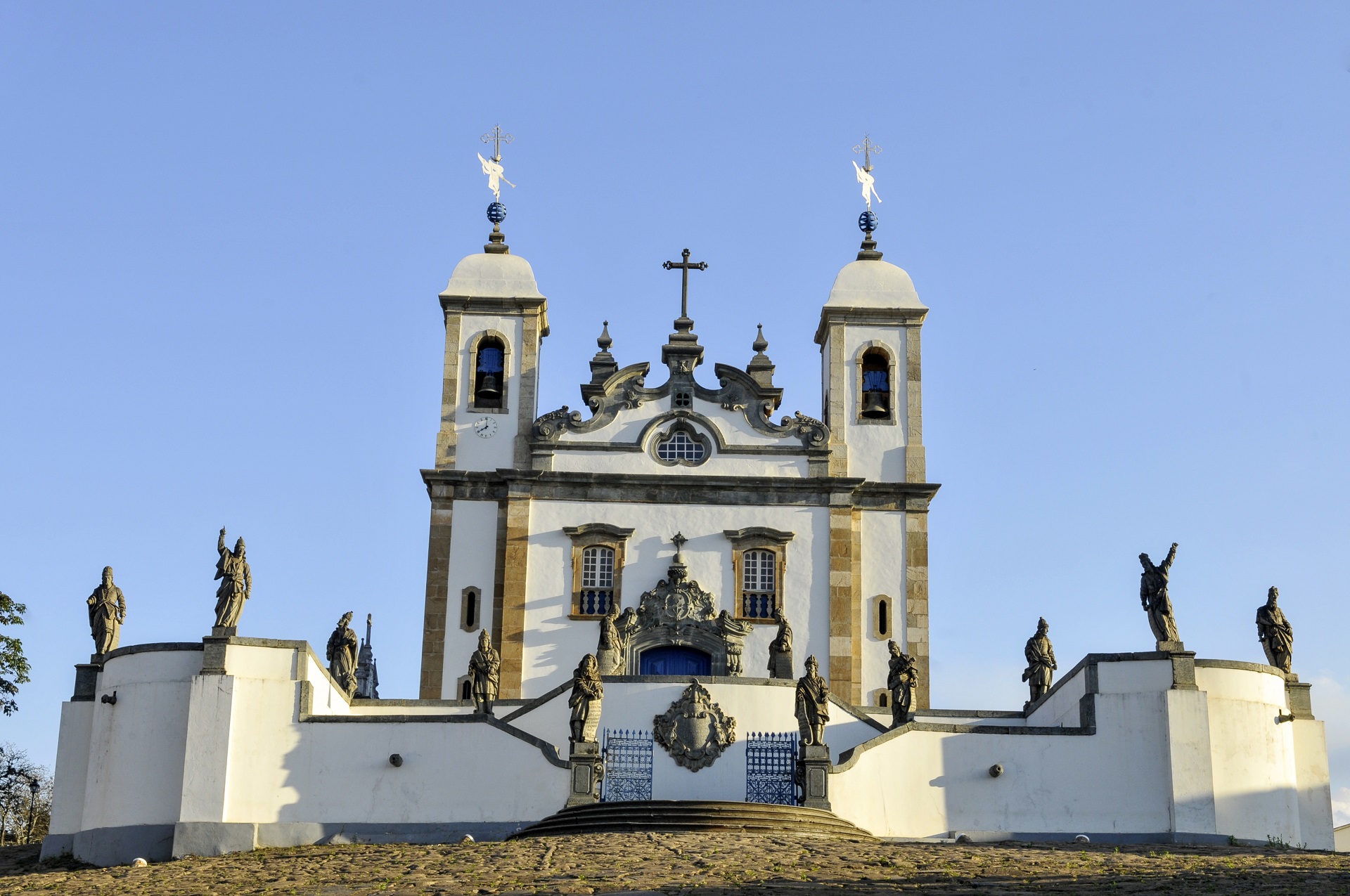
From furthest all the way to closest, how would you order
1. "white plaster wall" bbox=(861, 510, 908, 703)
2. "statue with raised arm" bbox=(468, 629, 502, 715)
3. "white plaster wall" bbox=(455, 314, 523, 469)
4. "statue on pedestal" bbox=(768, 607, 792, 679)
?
"white plaster wall" bbox=(455, 314, 523, 469)
"white plaster wall" bbox=(861, 510, 908, 703)
"statue on pedestal" bbox=(768, 607, 792, 679)
"statue with raised arm" bbox=(468, 629, 502, 715)

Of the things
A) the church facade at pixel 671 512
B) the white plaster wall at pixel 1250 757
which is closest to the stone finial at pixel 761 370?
the church facade at pixel 671 512

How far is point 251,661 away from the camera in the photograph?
28688mm

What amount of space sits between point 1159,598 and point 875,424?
9873 mm

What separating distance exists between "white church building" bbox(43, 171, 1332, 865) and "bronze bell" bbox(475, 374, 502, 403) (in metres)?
1.50

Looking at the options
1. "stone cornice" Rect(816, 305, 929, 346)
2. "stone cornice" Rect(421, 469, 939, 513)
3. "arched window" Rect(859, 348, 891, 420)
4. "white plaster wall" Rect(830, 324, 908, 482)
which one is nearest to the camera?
"stone cornice" Rect(421, 469, 939, 513)

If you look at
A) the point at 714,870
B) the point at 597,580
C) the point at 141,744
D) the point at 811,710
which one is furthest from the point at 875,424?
the point at 714,870

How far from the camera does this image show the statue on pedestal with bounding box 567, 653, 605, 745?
89.9ft

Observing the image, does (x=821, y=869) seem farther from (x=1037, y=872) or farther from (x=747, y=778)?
(x=747, y=778)

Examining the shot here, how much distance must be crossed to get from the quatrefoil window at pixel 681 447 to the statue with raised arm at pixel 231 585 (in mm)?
10109

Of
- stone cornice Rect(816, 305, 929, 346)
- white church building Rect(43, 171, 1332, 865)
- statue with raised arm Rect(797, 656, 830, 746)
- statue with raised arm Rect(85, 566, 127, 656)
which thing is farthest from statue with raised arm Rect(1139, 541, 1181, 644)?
statue with raised arm Rect(85, 566, 127, 656)


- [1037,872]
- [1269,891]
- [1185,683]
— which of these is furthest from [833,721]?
[1269,891]

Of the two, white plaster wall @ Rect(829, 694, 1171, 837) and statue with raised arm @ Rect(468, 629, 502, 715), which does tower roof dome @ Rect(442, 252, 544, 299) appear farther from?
white plaster wall @ Rect(829, 694, 1171, 837)

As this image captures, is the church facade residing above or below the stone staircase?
above

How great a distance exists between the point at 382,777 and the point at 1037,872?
10590mm
